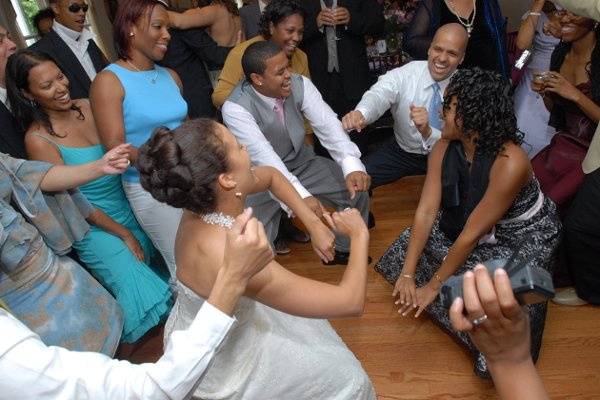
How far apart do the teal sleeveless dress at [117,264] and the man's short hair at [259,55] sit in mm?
806

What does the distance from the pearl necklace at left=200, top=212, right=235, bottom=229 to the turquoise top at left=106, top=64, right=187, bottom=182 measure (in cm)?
89

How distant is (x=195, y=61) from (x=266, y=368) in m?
2.29

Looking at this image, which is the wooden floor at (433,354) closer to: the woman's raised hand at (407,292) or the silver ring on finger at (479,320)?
the woman's raised hand at (407,292)

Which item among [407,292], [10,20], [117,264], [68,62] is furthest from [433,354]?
[10,20]

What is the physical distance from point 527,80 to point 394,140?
974 mm

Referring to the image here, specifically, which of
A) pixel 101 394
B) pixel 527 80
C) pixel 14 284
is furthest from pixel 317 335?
pixel 527 80

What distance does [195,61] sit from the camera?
119 inches

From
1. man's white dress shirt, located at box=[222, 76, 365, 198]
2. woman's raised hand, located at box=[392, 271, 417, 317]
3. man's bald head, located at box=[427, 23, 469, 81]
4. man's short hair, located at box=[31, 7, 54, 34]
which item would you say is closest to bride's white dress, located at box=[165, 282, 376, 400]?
woman's raised hand, located at box=[392, 271, 417, 317]

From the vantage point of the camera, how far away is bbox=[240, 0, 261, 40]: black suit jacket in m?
3.04

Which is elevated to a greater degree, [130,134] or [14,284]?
[130,134]

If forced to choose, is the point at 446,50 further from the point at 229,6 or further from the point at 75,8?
the point at 75,8

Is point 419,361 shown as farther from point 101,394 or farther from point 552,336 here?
point 101,394

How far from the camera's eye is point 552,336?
78.9 inches

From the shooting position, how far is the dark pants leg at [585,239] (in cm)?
192
